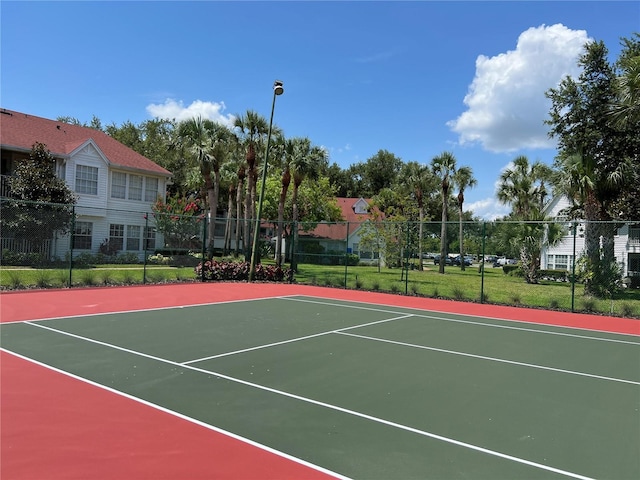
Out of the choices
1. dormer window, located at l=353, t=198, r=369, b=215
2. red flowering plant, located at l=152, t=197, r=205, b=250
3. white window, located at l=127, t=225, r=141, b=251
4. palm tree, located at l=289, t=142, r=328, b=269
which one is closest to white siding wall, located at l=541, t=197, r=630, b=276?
palm tree, located at l=289, t=142, r=328, b=269

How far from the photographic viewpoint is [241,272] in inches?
910

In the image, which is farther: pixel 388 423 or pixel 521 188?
pixel 521 188

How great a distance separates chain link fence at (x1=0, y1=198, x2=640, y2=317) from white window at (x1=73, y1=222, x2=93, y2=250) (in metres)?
0.07

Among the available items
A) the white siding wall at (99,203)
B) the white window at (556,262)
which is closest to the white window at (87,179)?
the white siding wall at (99,203)

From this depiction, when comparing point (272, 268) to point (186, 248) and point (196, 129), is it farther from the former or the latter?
point (196, 129)

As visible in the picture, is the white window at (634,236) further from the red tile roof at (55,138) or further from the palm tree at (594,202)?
the red tile roof at (55,138)

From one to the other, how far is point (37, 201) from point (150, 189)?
37.1ft

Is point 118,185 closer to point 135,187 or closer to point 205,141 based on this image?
point 135,187

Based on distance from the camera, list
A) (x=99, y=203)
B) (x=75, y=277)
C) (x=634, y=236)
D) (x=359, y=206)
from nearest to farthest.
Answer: (x=75, y=277), (x=634, y=236), (x=99, y=203), (x=359, y=206)

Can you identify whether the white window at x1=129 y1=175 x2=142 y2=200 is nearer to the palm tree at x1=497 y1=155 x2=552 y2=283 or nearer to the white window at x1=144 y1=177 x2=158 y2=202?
the white window at x1=144 y1=177 x2=158 y2=202

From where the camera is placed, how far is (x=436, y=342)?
9688 millimetres

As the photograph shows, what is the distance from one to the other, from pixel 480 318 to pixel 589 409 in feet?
26.5

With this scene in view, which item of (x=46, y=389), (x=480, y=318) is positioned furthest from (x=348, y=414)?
(x=480, y=318)

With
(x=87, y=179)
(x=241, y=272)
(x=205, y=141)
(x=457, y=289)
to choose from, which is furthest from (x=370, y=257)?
(x=87, y=179)
